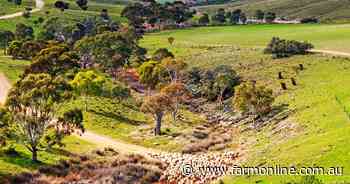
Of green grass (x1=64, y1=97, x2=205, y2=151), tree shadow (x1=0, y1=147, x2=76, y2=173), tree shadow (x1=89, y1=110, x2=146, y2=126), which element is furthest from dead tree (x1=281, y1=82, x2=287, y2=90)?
tree shadow (x1=0, y1=147, x2=76, y2=173)

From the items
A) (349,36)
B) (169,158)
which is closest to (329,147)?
(169,158)

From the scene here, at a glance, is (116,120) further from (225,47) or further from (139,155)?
(225,47)

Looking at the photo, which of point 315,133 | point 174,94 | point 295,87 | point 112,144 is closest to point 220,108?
point 174,94

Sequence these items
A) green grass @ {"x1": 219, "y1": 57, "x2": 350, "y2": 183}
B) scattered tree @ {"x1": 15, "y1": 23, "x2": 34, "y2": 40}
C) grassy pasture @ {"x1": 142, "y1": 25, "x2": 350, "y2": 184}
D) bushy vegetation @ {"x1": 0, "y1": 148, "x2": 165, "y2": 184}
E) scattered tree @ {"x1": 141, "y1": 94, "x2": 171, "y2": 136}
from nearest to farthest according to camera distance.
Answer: green grass @ {"x1": 219, "y1": 57, "x2": 350, "y2": 183}
grassy pasture @ {"x1": 142, "y1": 25, "x2": 350, "y2": 184}
bushy vegetation @ {"x1": 0, "y1": 148, "x2": 165, "y2": 184}
scattered tree @ {"x1": 141, "y1": 94, "x2": 171, "y2": 136}
scattered tree @ {"x1": 15, "y1": 23, "x2": 34, "y2": 40}

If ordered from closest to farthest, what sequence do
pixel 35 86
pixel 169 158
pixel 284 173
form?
pixel 284 173, pixel 35 86, pixel 169 158

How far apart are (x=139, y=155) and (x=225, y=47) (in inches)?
3199

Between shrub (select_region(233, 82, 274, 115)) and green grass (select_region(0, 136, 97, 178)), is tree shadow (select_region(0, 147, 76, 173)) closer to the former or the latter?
green grass (select_region(0, 136, 97, 178))

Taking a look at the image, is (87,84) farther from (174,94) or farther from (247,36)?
(247,36)

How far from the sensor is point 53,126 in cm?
6112

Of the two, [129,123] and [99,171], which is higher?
[99,171]

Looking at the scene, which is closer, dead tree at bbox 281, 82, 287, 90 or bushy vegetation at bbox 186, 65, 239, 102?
dead tree at bbox 281, 82, 287, 90

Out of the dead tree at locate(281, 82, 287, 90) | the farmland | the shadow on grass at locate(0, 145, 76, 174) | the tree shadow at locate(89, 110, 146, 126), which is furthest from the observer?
the dead tree at locate(281, 82, 287, 90)

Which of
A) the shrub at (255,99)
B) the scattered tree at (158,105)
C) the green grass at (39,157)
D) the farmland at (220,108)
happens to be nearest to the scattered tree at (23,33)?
the farmland at (220,108)

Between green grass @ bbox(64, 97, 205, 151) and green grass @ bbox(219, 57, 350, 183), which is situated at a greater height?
green grass @ bbox(219, 57, 350, 183)
